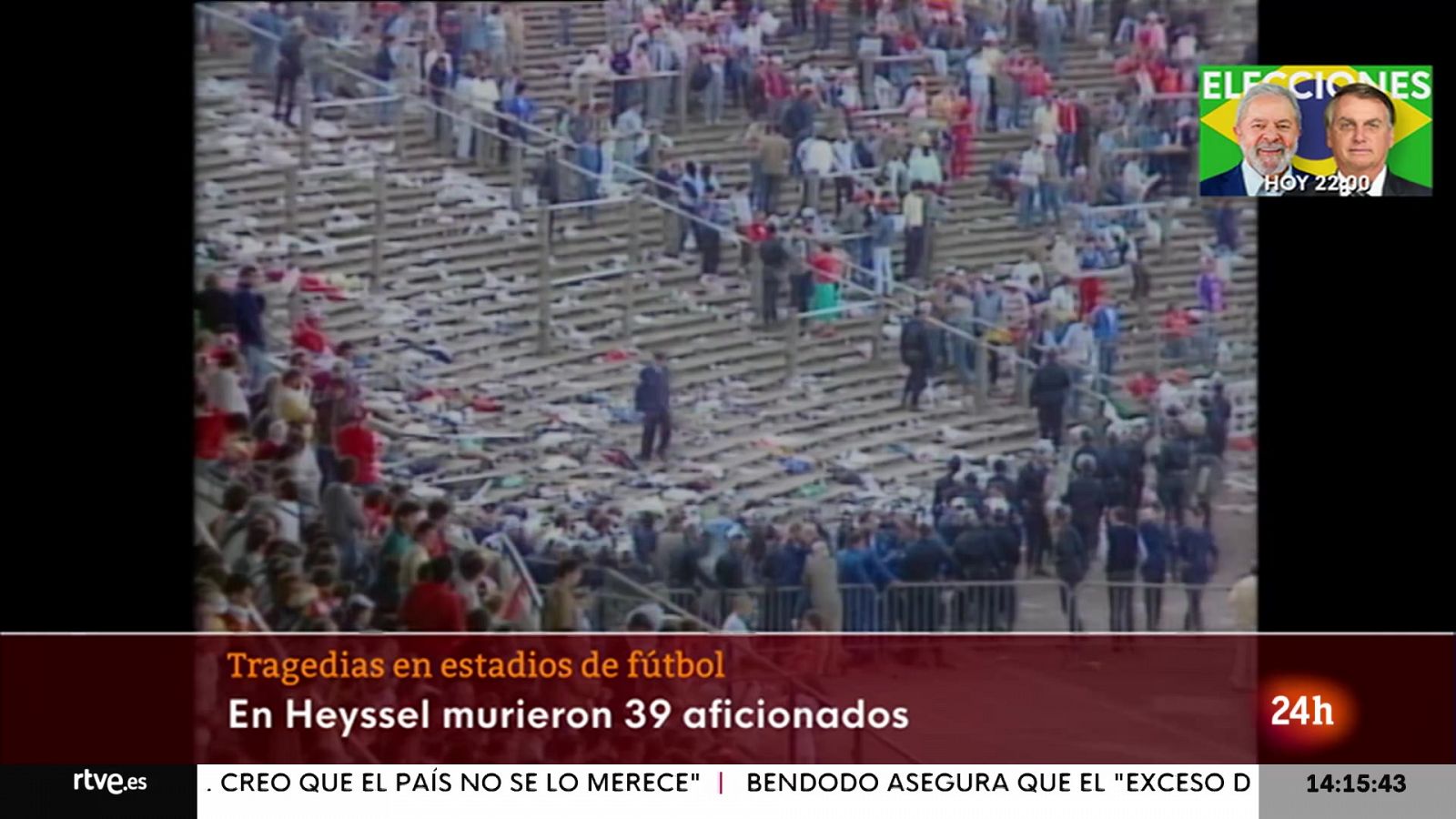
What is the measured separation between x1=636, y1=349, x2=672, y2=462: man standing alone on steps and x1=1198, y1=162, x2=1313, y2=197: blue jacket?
7.13ft

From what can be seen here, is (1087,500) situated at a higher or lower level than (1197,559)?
higher

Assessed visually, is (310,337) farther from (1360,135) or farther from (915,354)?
(1360,135)

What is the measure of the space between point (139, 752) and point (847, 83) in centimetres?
373

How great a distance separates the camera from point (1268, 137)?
834 centimetres

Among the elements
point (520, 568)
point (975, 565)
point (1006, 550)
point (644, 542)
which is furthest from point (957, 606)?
point (520, 568)

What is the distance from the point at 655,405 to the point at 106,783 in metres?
2.49

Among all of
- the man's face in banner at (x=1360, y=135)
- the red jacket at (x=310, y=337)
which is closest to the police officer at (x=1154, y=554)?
the man's face in banner at (x=1360, y=135)

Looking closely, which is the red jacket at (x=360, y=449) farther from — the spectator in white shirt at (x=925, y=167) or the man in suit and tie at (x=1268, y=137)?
the man in suit and tie at (x=1268, y=137)

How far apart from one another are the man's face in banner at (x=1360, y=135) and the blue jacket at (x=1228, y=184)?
13.6 inches

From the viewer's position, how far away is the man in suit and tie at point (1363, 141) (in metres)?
8.30

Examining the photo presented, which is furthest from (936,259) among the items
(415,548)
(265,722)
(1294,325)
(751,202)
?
(265,722)

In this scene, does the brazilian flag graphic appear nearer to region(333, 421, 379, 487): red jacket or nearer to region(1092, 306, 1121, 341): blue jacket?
region(1092, 306, 1121, 341): blue jacket

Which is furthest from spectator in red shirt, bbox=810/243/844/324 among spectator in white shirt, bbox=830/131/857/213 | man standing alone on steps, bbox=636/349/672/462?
man standing alone on steps, bbox=636/349/672/462

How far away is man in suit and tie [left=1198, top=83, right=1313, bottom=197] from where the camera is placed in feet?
27.3
